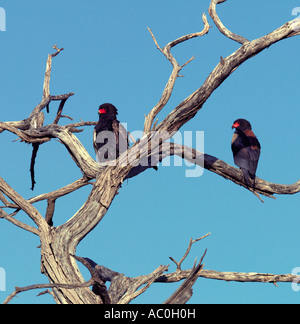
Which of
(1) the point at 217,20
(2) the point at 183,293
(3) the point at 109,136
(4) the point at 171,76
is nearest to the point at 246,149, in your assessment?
(4) the point at 171,76

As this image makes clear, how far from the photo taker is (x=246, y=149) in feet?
34.2

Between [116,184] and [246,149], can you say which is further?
[246,149]

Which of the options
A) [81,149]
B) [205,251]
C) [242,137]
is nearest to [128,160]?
[81,149]

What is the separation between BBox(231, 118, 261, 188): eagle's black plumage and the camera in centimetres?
992

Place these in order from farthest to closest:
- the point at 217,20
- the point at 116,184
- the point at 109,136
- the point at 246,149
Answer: the point at 246,149 → the point at 109,136 → the point at 217,20 → the point at 116,184

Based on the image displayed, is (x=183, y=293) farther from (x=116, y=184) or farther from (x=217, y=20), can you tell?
(x=217, y=20)

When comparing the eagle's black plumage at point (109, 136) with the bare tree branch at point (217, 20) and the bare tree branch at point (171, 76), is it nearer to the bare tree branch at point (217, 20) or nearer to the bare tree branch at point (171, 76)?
the bare tree branch at point (171, 76)

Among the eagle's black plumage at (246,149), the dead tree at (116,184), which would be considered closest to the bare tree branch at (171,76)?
the dead tree at (116,184)

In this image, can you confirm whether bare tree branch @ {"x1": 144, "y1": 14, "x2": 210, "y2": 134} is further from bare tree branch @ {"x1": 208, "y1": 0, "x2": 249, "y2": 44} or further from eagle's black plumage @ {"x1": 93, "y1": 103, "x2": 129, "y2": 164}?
eagle's black plumage @ {"x1": 93, "y1": 103, "x2": 129, "y2": 164}

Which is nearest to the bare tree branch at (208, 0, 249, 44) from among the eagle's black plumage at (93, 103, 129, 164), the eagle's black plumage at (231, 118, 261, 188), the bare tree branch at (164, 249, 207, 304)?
the eagle's black plumage at (231, 118, 261, 188)

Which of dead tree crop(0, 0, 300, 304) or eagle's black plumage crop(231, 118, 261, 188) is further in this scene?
eagle's black plumage crop(231, 118, 261, 188)
